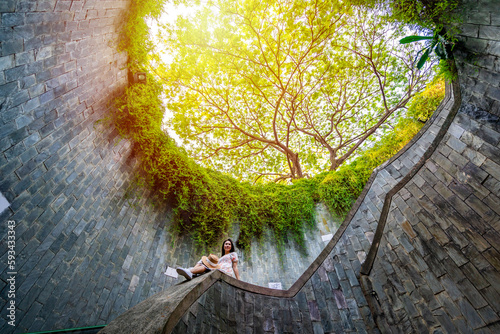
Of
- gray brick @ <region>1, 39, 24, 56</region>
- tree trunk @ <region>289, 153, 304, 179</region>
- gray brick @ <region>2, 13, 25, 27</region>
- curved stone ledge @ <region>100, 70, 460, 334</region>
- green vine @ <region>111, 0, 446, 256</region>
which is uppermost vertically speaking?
tree trunk @ <region>289, 153, 304, 179</region>

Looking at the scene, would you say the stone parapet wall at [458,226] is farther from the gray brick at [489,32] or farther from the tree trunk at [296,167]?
the tree trunk at [296,167]

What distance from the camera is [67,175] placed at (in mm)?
3156

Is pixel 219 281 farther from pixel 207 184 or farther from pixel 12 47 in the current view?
pixel 12 47

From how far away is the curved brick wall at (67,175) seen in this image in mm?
2430

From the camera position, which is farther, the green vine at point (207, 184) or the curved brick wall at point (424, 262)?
the green vine at point (207, 184)

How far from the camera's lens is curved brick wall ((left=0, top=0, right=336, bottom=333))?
2.43 meters

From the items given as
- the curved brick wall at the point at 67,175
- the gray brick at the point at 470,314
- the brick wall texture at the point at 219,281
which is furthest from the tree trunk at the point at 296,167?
the gray brick at the point at 470,314

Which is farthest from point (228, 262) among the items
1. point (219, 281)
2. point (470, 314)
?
point (470, 314)

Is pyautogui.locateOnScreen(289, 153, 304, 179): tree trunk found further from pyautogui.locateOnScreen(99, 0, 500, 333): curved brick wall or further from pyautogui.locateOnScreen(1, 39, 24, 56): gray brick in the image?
pyautogui.locateOnScreen(1, 39, 24, 56): gray brick

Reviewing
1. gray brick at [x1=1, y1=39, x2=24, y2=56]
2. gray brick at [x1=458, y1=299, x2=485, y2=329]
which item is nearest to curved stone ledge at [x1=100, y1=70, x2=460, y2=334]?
gray brick at [x1=458, y1=299, x2=485, y2=329]

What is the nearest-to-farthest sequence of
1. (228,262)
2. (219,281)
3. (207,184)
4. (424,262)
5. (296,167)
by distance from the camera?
(424,262) < (219,281) < (228,262) < (207,184) < (296,167)

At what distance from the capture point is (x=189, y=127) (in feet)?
25.5

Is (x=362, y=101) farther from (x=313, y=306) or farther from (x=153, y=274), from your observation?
(x=153, y=274)

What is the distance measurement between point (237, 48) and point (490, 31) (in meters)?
5.57
